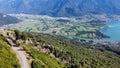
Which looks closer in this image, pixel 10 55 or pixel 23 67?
pixel 23 67

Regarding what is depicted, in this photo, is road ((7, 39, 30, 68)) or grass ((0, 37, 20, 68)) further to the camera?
road ((7, 39, 30, 68))

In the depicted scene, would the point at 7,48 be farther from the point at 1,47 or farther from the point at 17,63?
the point at 17,63

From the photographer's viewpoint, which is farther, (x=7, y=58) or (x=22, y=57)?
(x=22, y=57)

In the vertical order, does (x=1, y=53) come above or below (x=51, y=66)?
above

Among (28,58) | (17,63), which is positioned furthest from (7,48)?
(17,63)

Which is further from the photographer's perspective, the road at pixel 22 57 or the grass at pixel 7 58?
the road at pixel 22 57

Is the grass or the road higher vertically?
the grass

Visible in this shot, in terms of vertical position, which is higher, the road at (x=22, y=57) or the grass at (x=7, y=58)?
the grass at (x=7, y=58)

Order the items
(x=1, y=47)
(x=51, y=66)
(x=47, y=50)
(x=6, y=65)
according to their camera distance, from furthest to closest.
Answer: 1. (x=47, y=50)
2. (x=51, y=66)
3. (x=1, y=47)
4. (x=6, y=65)

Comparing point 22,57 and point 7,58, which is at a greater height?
point 7,58

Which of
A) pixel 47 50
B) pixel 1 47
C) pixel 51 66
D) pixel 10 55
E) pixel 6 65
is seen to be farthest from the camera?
pixel 47 50
